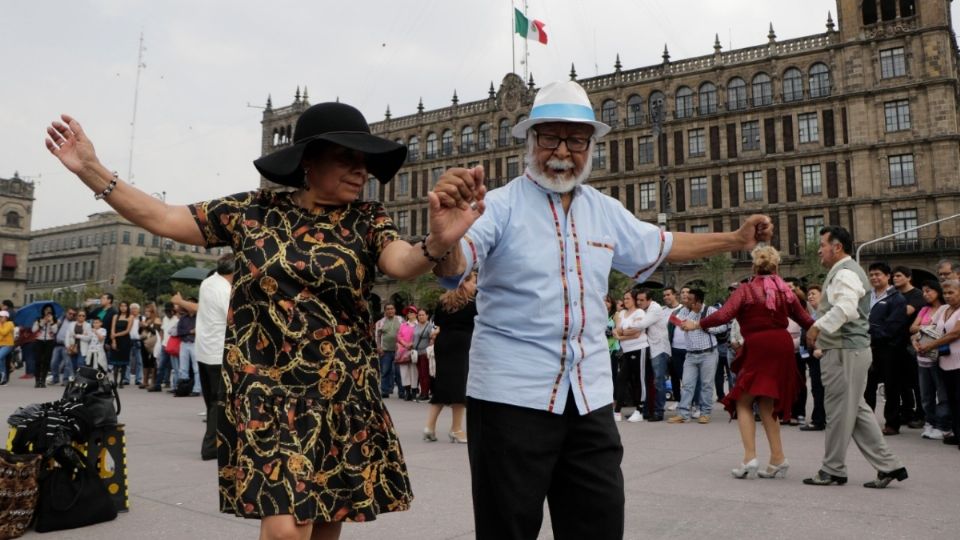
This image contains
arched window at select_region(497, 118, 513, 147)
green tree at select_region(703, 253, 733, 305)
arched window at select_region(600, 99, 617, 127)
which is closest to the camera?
green tree at select_region(703, 253, 733, 305)

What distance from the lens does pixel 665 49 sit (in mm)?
49781

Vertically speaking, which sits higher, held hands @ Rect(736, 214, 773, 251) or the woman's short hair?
the woman's short hair

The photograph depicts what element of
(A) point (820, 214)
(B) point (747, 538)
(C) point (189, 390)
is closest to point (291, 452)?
(B) point (747, 538)

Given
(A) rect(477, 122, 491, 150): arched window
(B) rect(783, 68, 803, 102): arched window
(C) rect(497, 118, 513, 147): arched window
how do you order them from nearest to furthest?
(B) rect(783, 68, 803, 102): arched window → (C) rect(497, 118, 513, 147): arched window → (A) rect(477, 122, 491, 150): arched window

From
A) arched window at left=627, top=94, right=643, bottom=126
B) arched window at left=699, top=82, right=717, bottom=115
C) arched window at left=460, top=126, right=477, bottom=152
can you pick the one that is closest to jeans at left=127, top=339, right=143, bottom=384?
arched window at left=627, top=94, right=643, bottom=126

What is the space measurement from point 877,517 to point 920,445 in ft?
14.0

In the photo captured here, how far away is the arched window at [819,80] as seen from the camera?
4331cm

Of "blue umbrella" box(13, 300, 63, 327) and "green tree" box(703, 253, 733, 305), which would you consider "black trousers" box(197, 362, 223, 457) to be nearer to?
"blue umbrella" box(13, 300, 63, 327)

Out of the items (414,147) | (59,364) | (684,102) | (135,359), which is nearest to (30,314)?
(59,364)

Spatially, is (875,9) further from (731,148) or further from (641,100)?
(641,100)

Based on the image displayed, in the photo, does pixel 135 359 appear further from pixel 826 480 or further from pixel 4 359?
pixel 826 480

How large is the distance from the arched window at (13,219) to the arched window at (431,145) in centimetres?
5327

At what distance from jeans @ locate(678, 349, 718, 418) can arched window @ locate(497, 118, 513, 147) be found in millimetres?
45279

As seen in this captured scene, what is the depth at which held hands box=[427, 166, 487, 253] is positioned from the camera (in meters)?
1.99
